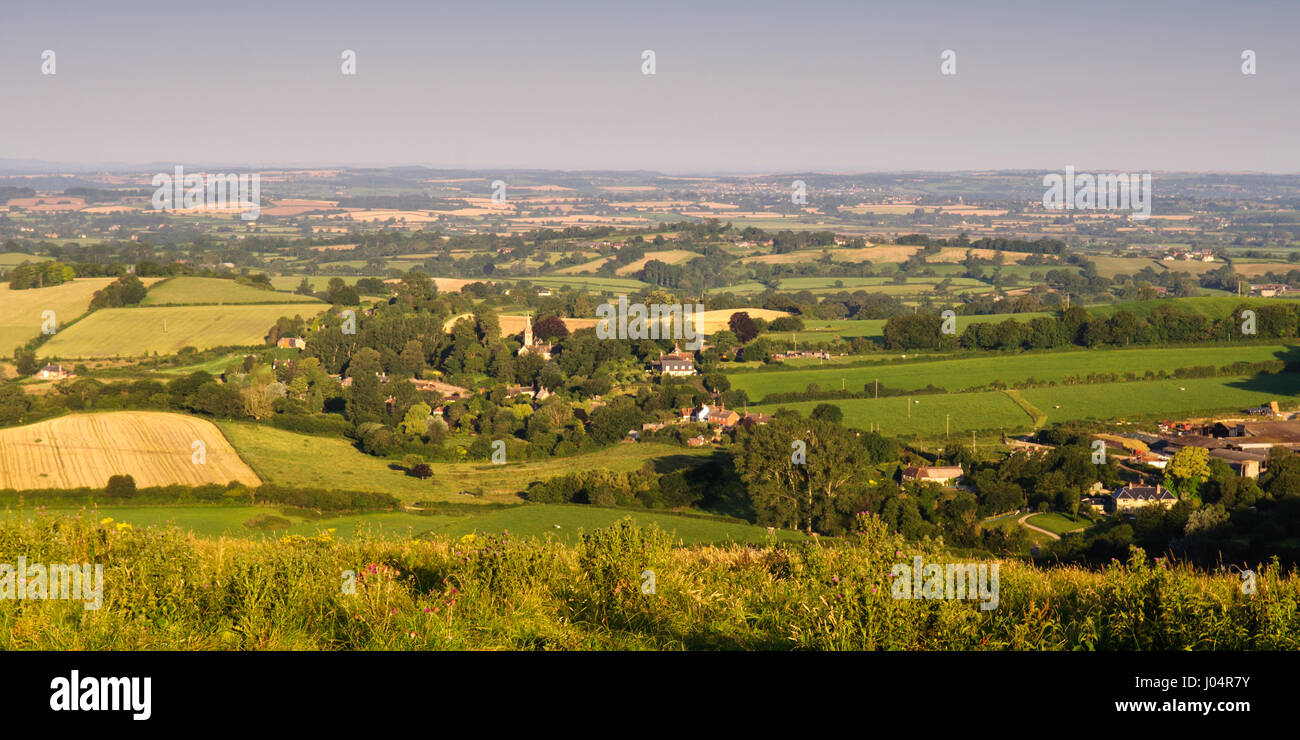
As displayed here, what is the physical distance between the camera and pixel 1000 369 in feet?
187

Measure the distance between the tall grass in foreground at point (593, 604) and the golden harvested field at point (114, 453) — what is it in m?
26.5

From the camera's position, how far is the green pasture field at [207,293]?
80.2 meters

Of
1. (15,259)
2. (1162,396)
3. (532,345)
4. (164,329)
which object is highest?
(15,259)

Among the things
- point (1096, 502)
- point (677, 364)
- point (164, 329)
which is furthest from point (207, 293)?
point (1096, 502)

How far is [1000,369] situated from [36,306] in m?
68.0

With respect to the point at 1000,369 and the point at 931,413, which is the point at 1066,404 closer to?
the point at 931,413

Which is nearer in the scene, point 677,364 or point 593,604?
point 593,604

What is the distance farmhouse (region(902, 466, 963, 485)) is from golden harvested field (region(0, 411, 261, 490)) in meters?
22.6

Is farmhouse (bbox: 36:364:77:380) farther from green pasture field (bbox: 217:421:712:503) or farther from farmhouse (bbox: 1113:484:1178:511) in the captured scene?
farmhouse (bbox: 1113:484:1178:511)

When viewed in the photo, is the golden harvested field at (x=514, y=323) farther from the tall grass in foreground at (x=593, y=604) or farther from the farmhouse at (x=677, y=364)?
the tall grass in foreground at (x=593, y=604)

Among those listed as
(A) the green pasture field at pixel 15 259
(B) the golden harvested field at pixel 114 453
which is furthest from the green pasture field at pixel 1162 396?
(A) the green pasture field at pixel 15 259

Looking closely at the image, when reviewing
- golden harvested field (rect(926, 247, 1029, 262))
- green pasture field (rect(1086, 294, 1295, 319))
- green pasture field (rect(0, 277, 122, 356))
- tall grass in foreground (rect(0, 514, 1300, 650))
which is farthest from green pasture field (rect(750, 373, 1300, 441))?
golden harvested field (rect(926, 247, 1029, 262))

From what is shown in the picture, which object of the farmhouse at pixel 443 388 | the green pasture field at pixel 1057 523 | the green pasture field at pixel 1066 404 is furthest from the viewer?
the farmhouse at pixel 443 388

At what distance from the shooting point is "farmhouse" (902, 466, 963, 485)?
3606 cm
